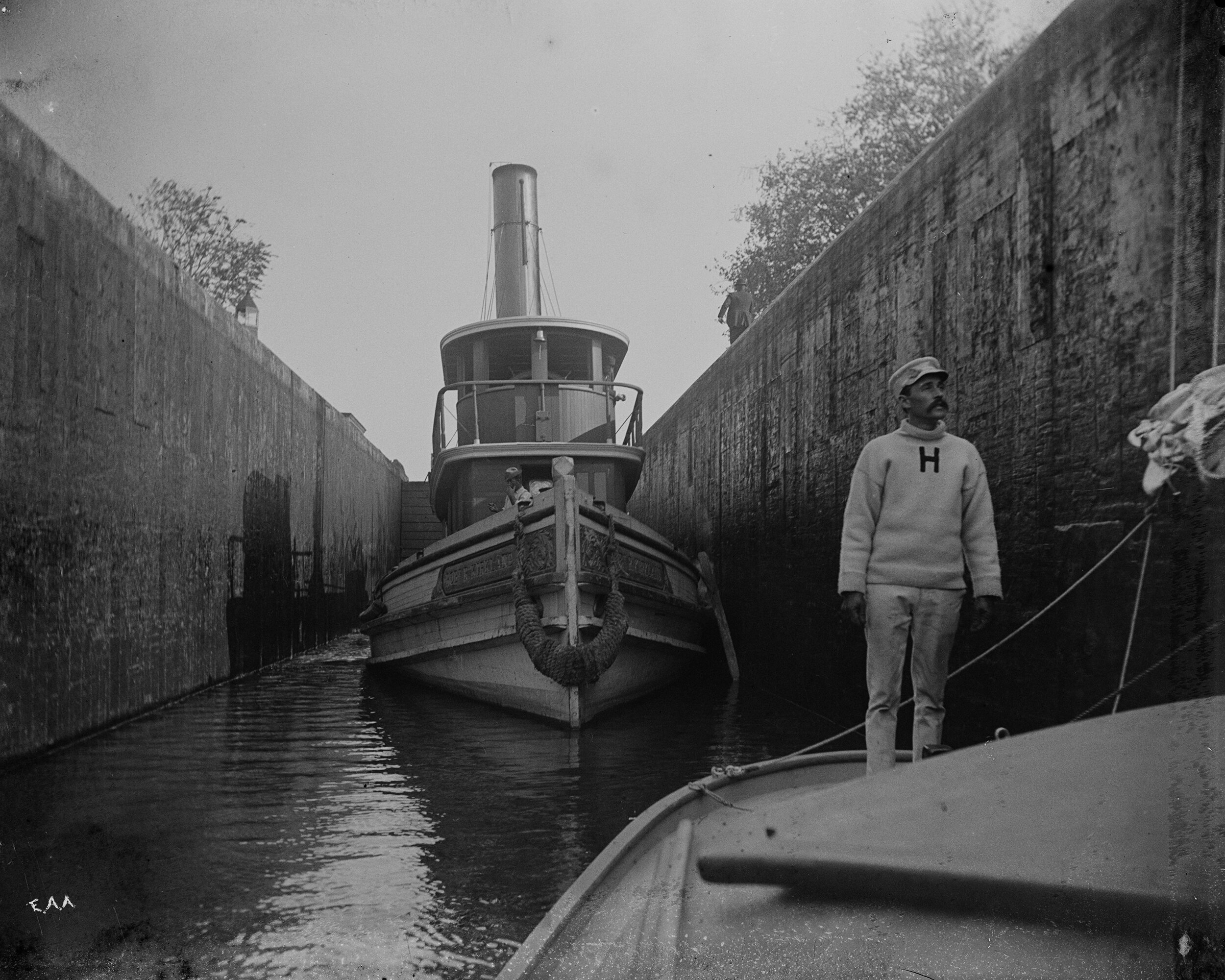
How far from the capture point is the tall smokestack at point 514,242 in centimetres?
1302

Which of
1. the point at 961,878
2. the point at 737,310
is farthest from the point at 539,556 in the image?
the point at 737,310

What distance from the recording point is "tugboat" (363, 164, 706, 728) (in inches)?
285

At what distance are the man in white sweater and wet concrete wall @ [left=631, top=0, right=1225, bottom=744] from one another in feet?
1.95

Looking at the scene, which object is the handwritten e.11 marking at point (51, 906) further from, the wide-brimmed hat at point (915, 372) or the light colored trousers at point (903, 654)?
the wide-brimmed hat at point (915, 372)

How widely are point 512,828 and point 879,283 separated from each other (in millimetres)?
4189

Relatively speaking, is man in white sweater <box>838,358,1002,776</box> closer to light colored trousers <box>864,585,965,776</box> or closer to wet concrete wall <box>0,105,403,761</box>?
light colored trousers <box>864,585,965,776</box>

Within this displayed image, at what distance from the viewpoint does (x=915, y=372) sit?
11.6 ft

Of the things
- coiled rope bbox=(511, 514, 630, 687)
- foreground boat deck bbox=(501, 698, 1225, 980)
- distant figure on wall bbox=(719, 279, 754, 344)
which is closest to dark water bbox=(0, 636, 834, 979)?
coiled rope bbox=(511, 514, 630, 687)

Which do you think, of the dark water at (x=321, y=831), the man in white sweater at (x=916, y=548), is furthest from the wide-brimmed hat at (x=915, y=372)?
the dark water at (x=321, y=831)

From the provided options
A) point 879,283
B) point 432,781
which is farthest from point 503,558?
point 879,283

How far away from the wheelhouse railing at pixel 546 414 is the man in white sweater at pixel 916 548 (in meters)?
6.48

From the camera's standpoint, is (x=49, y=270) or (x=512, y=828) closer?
(x=512, y=828)

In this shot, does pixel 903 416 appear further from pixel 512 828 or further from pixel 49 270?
pixel 49 270

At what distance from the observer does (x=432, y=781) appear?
5.49 m
